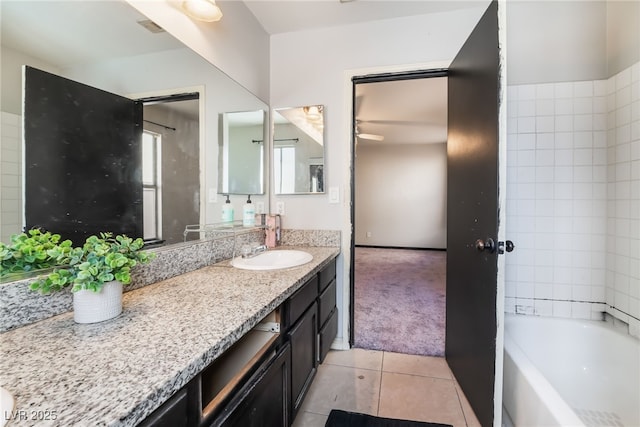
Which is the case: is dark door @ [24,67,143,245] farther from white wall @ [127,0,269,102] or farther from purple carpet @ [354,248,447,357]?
purple carpet @ [354,248,447,357]

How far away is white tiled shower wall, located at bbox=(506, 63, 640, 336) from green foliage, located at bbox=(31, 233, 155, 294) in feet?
6.86

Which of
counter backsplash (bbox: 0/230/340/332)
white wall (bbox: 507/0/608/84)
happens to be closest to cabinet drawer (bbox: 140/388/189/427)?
counter backsplash (bbox: 0/230/340/332)

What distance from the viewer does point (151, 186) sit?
1133 mm

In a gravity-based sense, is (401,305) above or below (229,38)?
below

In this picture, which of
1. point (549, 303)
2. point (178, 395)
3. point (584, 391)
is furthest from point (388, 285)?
point (178, 395)

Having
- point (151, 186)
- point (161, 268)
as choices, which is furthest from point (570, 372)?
point (151, 186)

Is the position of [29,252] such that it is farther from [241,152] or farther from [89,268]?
[241,152]

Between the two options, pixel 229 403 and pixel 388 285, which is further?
pixel 388 285

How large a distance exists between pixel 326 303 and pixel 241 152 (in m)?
1.20

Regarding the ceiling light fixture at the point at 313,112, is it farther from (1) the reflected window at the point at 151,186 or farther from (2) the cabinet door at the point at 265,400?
(2) the cabinet door at the point at 265,400

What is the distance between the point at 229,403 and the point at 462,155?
1.69 metres

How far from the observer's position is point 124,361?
1.86 ft

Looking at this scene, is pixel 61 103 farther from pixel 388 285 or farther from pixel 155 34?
pixel 388 285

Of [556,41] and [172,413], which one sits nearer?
[172,413]
